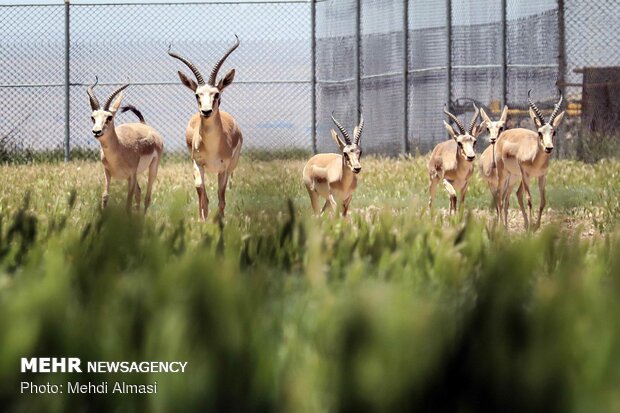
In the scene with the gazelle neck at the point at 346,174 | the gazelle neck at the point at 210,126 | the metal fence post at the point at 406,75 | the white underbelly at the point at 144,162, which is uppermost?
the metal fence post at the point at 406,75

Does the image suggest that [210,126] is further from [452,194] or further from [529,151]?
[529,151]

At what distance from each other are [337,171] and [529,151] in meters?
2.28

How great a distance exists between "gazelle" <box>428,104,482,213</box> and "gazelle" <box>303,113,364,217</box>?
4.34 ft

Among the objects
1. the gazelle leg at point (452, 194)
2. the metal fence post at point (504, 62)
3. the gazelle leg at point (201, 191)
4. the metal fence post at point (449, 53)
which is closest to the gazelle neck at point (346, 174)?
the gazelle leg at point (452, 194)

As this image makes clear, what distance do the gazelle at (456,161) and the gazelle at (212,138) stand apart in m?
2.36

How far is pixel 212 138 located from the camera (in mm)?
7723

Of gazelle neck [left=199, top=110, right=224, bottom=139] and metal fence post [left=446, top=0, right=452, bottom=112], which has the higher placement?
metal fence post [left=446, top=0, right=452, bottom=112]

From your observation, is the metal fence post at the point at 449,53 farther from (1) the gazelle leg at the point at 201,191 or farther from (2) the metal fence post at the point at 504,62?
(1) the gazelle leg at the point at 201,191

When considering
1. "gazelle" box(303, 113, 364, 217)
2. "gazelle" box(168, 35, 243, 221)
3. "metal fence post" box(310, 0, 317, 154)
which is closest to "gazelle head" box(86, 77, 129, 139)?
"gazelle" box(168, 35, 243, 221)

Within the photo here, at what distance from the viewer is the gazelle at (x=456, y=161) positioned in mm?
9484

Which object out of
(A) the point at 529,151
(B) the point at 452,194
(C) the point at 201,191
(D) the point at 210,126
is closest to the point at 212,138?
(D) the point at 210,126

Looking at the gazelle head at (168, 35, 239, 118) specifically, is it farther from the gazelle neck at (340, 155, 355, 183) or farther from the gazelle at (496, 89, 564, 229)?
the gazelle at (496, 89, 564, 229)

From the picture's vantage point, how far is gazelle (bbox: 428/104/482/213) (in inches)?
373

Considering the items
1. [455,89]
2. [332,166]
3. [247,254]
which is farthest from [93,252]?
[455,89]
